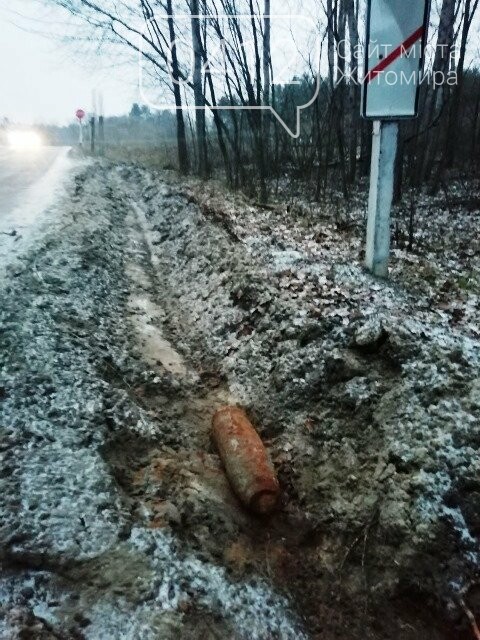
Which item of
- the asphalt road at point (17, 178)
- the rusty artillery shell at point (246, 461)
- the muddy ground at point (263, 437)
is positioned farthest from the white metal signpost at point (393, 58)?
the asphalt road at point (17, 178)

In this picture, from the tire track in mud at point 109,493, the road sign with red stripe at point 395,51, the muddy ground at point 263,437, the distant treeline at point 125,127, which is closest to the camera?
the tire track in mud at point 109,493

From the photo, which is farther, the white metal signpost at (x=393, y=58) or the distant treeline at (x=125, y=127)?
the distant treeline at (x=125, y=127)

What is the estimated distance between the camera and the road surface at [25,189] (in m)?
8.21

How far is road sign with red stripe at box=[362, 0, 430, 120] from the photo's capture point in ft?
15.8

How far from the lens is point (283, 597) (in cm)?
302

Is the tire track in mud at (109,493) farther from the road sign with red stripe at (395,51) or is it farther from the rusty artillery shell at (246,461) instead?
the road sign with red stripe at (395,51)

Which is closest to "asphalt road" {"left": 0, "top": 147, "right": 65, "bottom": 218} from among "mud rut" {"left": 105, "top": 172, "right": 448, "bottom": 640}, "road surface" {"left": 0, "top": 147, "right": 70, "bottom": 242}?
"road surface" {"left": 0, "top": 147, "right": 70, "bottom": 242}

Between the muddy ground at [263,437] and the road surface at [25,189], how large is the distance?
188 cm

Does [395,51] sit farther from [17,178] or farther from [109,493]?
[17,178]

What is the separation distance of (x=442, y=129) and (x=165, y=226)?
10.2 meters

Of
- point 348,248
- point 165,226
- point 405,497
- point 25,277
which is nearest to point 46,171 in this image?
point 165,226

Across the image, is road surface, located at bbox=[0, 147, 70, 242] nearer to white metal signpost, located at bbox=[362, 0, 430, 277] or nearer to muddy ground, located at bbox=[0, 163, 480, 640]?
muddy ground, located at bbox=[0, 163, 480, 640]

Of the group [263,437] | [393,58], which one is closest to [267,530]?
[263,437]

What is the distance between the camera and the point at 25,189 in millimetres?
11320
